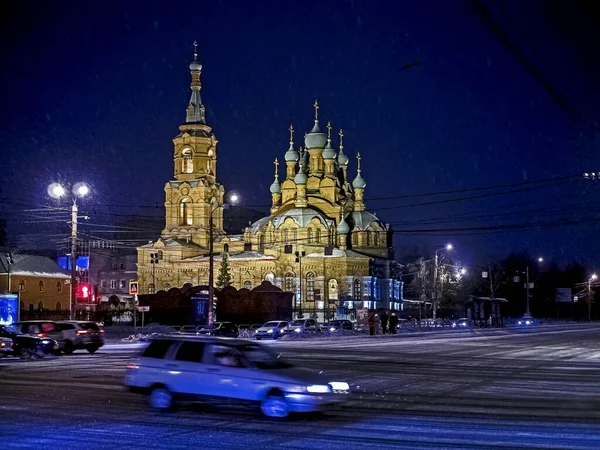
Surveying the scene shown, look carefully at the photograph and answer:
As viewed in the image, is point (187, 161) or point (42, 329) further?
point (187, 161)

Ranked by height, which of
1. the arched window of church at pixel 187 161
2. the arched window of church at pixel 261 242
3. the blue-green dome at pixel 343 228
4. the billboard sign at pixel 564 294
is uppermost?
the arched window of church at pixel 187 161

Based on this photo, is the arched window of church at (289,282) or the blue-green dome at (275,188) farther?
the blue-green dome at (275,188)

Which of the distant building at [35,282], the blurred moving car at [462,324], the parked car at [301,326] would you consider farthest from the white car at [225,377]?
the blurred moving car at [462,324]

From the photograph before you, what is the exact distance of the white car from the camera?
1367 centimetres

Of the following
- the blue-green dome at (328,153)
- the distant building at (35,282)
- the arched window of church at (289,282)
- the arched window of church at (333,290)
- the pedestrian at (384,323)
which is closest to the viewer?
the pedestrian at (384,323)

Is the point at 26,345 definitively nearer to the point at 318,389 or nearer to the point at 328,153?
the point at 318,389

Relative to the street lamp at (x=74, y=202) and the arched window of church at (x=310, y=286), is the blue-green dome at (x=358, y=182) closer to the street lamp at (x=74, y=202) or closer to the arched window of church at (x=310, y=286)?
the arched window of church at (x=310, y=286)

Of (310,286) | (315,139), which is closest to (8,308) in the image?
(310,286)

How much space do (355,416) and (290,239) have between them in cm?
8518

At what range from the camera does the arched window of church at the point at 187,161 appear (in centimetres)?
10462

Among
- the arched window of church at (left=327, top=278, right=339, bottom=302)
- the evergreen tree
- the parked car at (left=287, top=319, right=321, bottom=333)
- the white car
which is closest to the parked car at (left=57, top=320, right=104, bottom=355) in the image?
the white car

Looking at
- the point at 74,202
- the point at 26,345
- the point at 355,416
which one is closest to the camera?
the point at 355,416

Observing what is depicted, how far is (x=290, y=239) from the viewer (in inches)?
3915

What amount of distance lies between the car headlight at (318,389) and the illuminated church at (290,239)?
76654 millimetres
